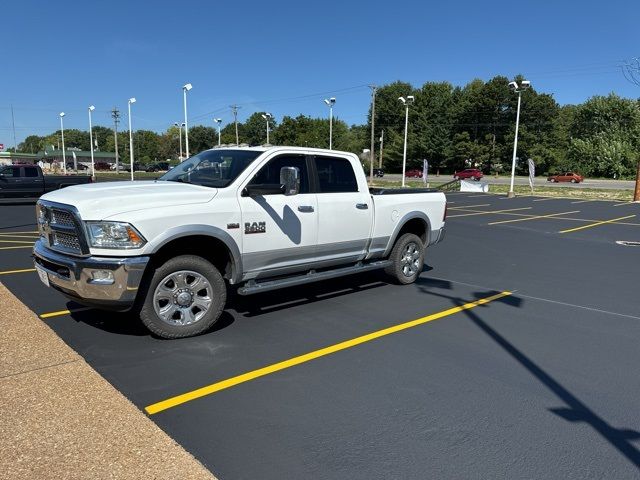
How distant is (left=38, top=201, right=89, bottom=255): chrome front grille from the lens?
4.49 metres

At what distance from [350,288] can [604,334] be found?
10.5 ft

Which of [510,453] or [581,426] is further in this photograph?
[581,426]

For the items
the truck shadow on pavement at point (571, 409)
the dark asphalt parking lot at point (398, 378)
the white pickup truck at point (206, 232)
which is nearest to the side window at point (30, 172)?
the dark asphalt parking lot at point (398, 378)

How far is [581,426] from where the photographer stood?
3.42 meters

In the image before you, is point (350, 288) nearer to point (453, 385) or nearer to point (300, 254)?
point (300, 254)

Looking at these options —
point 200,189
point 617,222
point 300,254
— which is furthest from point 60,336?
point 617,222

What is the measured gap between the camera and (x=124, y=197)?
4.64 metres

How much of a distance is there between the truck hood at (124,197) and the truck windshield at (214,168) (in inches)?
10.4

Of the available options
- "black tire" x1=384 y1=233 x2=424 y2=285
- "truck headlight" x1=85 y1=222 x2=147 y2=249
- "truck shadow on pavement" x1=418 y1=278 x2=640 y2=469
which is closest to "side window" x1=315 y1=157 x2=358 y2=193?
"black tire" x1=384 y1=233 x2=424 y2=285

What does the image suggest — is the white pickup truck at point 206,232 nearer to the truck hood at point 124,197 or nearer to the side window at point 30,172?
the truck hood at point 124,197

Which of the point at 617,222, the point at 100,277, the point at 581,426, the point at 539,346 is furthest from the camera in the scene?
the point at 617,222

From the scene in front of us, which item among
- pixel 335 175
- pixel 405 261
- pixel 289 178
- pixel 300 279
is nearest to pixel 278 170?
pixel 289 178

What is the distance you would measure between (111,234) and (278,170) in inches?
Result: 80.6

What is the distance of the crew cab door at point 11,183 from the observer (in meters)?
19.7
